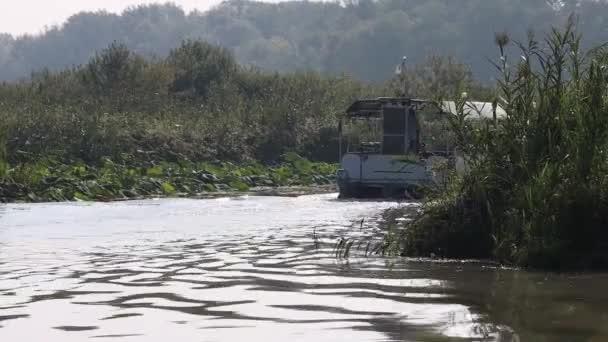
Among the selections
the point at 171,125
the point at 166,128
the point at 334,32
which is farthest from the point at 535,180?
the point at 334,32

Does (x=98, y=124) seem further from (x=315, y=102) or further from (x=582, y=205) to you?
(x=582, y=205)

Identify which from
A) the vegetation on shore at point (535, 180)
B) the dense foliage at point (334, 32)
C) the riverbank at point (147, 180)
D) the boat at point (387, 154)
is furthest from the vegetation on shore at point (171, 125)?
the dense foliage at point (334, 32)

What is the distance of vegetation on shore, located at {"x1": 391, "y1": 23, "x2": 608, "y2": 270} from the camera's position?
1078 centimetres

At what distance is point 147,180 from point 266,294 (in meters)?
21.1

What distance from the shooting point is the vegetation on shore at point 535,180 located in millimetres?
10781

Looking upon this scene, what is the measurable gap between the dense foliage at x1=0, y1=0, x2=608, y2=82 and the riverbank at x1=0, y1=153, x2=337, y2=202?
35321 millimetres

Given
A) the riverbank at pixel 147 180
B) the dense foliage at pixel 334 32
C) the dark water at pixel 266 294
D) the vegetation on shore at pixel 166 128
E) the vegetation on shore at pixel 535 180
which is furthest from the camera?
the dense foliage at pixel 334 32

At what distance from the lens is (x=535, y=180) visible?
11.1 meters

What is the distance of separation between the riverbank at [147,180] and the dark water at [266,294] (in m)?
10.7

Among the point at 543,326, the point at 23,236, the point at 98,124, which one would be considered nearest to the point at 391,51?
the point at 98,124

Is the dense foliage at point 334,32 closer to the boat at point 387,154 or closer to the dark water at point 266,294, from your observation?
the boat at point 387,154

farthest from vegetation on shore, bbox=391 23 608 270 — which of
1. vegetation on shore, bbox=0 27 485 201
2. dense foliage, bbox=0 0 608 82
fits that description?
dense foliage, bbox=0 0 608 82

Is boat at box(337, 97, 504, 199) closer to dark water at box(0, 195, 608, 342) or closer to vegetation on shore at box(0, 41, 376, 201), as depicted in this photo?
vegetation on shore at box(0, 41, 376, 201)

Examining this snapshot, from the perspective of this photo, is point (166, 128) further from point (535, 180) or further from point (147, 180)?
point (535, 180)
